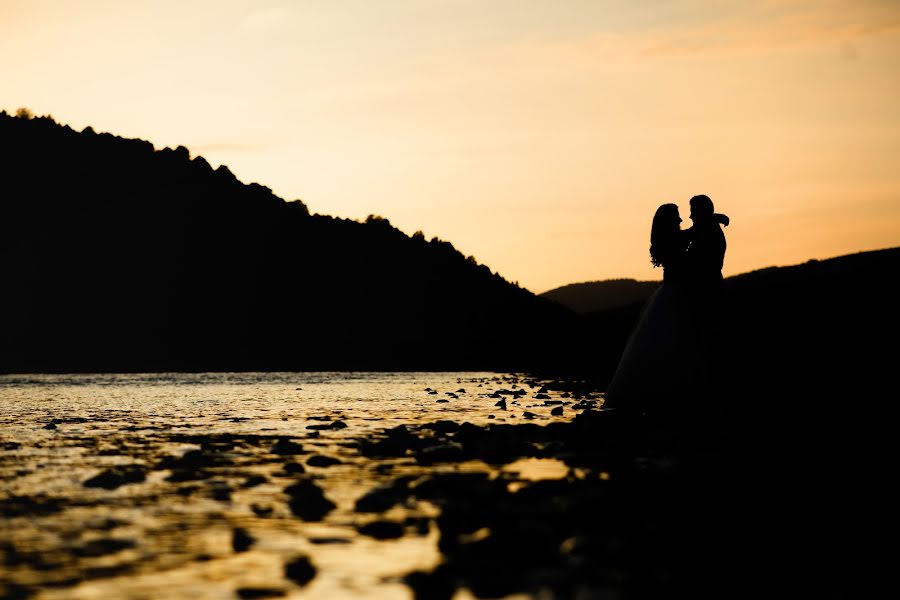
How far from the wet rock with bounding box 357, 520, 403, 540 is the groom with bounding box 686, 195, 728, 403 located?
325 inches

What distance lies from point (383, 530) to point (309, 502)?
5.66ft

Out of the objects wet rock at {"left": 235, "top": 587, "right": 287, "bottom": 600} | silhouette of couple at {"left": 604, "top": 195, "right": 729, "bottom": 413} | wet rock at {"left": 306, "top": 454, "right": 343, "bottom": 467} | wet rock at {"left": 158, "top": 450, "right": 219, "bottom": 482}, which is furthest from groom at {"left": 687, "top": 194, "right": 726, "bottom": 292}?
wet rock at {"left": 235, "top": 587, "right": 287, "bottom": 600}

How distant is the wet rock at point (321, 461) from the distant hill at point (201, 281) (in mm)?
119095

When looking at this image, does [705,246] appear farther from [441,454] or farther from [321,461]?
[321,461]

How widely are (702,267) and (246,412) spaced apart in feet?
50.6

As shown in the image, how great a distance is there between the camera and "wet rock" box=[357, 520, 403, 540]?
8695mm

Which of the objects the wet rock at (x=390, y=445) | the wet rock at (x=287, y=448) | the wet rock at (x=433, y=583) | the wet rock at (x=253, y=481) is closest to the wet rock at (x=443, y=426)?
the wet rock at (x=390, y=445)

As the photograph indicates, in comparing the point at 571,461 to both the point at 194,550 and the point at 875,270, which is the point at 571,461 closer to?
the point at 194,550

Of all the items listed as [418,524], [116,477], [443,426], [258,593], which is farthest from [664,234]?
[258,593]

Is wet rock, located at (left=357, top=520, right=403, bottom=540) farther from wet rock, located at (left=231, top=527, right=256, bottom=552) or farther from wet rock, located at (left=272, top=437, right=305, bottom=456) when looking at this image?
wet rock, located at (left=272, top=437, right=305, bottom=456)

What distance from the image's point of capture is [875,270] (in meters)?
44.8

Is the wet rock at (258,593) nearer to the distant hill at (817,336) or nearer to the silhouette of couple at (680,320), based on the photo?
the silhouette of couple at (680,320)

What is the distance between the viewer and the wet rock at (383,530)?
8.70m

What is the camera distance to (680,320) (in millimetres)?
16578
